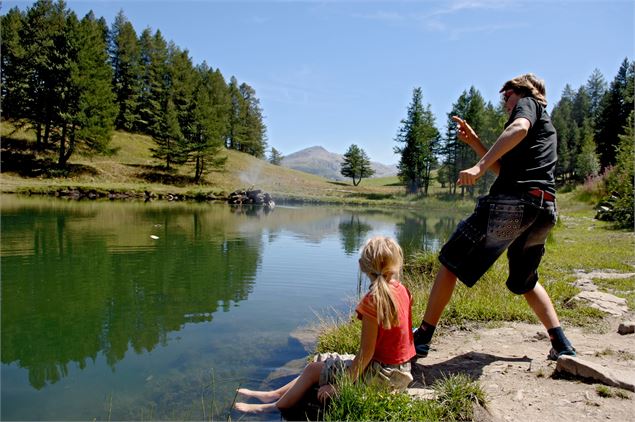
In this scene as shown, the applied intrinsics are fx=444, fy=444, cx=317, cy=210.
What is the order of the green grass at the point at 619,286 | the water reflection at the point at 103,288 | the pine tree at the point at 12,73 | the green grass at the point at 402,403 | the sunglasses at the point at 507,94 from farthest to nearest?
the pine tree at the point at 12,73, the green grass at the point at 619,286, the water reflection at the point at 103,288, the sunglasses at the point at 507,94, the green grass at the point at 402,403

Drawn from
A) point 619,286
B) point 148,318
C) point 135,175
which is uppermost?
point 135,175

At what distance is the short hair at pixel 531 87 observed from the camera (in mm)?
3826

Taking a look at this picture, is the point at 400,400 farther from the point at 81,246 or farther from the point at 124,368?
the point at 81,246

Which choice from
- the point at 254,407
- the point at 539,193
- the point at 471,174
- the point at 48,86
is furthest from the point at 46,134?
the point at 539,193

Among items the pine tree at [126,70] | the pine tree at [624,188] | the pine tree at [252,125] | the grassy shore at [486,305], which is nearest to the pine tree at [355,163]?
the pine tree at [252,125]

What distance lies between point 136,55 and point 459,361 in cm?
7432

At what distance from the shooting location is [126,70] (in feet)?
217

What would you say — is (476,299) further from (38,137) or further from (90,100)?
(38,137)

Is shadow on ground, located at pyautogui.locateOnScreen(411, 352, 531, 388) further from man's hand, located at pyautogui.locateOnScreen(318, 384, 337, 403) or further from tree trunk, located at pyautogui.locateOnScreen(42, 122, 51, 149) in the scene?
tree trunk, located at pyautogui.locateOnScreen(42, 122, 51, 149)

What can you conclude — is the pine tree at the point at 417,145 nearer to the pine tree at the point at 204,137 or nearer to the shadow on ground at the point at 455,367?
the pine tree at the point at 204,137

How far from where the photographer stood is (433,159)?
2680 inches

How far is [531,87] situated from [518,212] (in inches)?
45.1

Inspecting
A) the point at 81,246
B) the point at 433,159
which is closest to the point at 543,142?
the point at 81,246

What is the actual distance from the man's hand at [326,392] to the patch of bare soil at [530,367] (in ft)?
2.99
